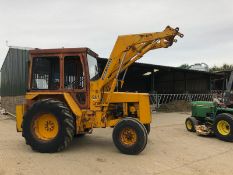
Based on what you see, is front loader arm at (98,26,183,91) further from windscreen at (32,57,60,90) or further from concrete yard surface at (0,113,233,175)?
concrete yard surface at (0,113,233,175)

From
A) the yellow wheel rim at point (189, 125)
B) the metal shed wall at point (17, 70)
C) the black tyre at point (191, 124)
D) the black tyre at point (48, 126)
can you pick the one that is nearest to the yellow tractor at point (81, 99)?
the black tyre at point (48, 126)

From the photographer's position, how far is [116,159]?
7.19m

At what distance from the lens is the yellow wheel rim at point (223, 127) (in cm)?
1001

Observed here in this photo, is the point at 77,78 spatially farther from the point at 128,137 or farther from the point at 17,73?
the point at 17,73

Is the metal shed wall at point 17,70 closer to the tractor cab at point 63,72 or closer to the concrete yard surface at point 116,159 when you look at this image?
the concrete yard surface at point 116,159

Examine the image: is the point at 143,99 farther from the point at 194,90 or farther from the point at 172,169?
the point at 194,90

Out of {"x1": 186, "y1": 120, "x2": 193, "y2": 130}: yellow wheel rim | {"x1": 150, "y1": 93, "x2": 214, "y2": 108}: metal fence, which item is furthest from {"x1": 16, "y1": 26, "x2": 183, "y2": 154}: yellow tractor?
{"x1": 150, "y1": 93, "x2": 214, "y2": 108}: metal fence

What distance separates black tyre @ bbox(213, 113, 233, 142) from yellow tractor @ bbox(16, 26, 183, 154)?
3.05m

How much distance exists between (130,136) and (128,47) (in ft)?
7.42

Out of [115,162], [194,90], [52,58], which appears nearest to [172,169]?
[115,162]

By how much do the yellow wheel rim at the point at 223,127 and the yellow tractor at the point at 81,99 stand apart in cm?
309

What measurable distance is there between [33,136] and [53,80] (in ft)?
4.94

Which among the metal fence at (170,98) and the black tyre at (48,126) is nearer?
the black tyre at (48,126)

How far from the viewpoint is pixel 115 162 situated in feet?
22.7
